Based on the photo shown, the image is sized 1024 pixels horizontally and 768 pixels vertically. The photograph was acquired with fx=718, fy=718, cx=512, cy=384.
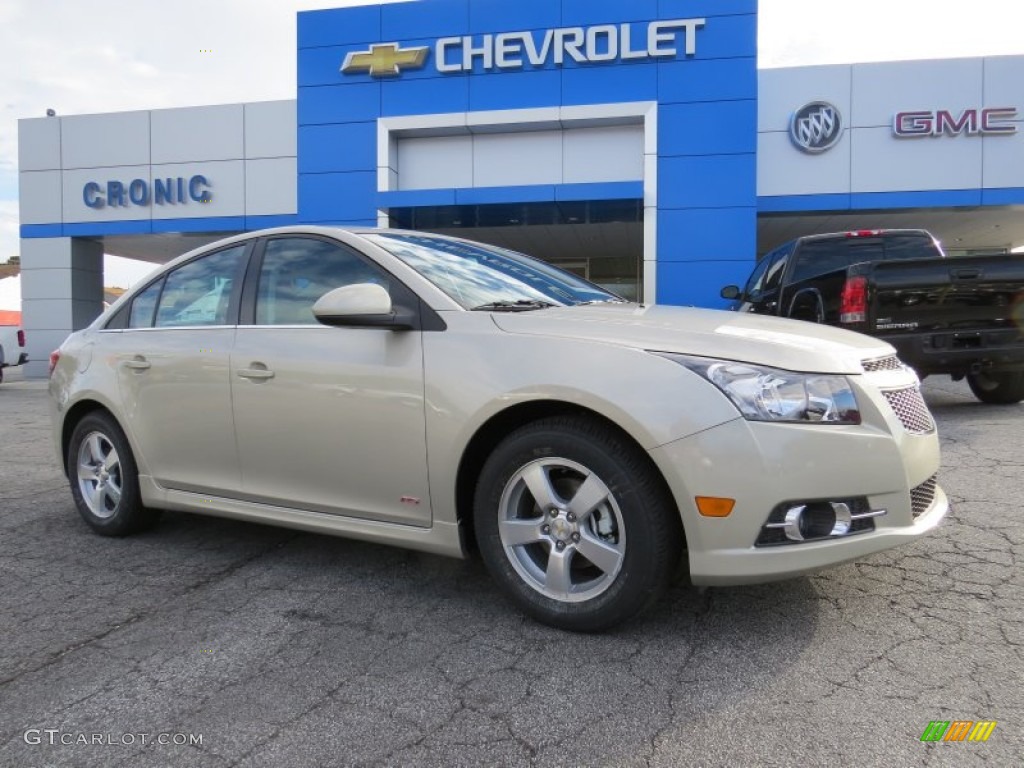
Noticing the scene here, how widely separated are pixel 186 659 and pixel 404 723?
947mm

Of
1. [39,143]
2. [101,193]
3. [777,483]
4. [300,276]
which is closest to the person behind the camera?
[777,483]

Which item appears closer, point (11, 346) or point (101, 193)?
point (11, 346)

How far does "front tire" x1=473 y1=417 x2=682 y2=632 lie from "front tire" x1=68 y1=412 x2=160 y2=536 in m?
2.26

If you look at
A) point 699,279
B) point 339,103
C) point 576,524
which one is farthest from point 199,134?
point 576,524

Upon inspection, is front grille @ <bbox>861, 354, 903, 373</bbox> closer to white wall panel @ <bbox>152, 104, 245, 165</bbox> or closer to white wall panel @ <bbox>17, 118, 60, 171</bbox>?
white wall panel @ <bbox>152, 104, 245, 165</bbox>

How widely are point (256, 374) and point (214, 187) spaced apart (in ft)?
55.0

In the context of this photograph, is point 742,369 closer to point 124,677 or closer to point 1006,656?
point 1006,656

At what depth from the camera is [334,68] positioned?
15.8m

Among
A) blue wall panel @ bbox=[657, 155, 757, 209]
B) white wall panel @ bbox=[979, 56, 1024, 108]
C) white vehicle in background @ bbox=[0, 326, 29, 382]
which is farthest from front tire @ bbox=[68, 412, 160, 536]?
white wall panel @ bbox=[979, 56, 1024, 108]

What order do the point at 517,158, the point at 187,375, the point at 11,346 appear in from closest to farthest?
the point at 187,375, the point at 11,346, the point at 517,158

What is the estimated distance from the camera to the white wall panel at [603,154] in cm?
1512

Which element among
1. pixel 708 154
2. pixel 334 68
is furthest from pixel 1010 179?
pixel 334 68

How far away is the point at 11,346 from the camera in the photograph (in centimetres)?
1509

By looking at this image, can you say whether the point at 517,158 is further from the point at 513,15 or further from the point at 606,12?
the point at 606,12
